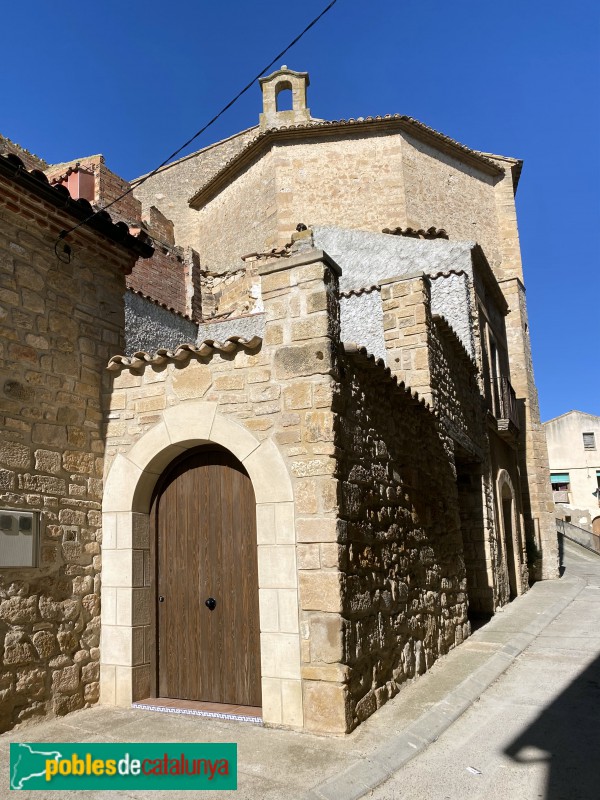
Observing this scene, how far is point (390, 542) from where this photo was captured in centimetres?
568

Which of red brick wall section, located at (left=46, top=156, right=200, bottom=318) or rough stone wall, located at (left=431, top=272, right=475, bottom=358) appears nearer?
rough stone wall, located at (left=431, top=272, right=475, bottom=358)

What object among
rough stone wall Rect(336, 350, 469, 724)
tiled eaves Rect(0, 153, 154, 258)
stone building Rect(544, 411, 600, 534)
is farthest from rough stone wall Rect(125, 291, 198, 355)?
stone building Rect(544, 411, 600, 534)

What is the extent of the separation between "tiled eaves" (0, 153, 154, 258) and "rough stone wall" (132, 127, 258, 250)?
14.9 m

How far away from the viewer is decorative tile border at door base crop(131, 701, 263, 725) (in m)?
4.73

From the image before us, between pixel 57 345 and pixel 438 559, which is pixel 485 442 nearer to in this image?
pixel 438 559

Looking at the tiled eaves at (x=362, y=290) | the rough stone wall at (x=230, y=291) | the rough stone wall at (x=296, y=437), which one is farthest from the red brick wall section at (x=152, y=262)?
the rough stone wall at (x=296, y=437)

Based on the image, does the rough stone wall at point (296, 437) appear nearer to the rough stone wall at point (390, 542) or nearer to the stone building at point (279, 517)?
the stone building at point (279, 517)

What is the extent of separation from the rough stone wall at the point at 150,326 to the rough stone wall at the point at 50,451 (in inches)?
172

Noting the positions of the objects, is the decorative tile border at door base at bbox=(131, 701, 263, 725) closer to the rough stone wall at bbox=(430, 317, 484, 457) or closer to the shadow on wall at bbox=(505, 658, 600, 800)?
the shadow on wall at bbox=(505, 658, 600, 800)

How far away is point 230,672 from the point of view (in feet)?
16.7

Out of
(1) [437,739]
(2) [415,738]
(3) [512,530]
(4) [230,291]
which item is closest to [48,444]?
(2) [415,738]

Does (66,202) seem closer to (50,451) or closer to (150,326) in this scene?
(50,451)

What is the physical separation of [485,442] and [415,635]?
531 cm

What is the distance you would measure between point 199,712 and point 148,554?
1353 millimetres
